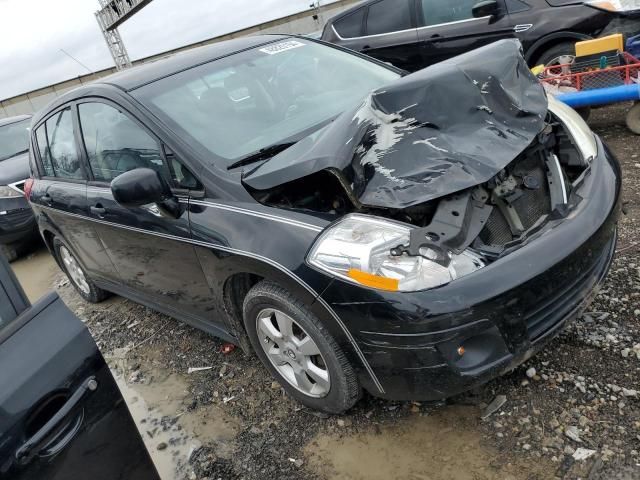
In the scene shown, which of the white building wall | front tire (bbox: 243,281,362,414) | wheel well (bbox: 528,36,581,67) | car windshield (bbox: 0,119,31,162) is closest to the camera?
front tire (bbox: 243,281,362,414)

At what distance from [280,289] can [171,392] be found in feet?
4.54

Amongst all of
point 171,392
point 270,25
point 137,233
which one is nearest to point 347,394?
point 171,392

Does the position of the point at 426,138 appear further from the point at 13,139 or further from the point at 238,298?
the point at 13,139

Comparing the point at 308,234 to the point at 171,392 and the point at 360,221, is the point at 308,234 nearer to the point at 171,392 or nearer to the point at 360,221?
the point at 360,221

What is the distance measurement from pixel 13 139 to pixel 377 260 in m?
8.06

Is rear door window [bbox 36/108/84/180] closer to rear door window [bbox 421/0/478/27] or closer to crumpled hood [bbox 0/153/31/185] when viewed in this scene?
crumpled hood [bbox 0/153/31/185]

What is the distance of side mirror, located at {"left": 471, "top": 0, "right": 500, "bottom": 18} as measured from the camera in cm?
548

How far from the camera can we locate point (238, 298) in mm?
2592

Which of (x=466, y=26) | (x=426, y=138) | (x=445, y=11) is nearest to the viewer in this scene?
(x=426, y=138)

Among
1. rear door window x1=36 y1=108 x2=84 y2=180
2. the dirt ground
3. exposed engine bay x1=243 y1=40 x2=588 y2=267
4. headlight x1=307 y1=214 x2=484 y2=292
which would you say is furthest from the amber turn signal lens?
rear door window x1=36 y1=108 x2=84 y2=180

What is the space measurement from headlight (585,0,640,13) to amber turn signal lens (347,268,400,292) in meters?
4.72

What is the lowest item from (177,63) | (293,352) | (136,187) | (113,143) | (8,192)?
(293,352)

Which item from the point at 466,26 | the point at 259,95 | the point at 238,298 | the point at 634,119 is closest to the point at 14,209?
the point at 259,95

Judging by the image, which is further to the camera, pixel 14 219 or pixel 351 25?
pixel 351 25
